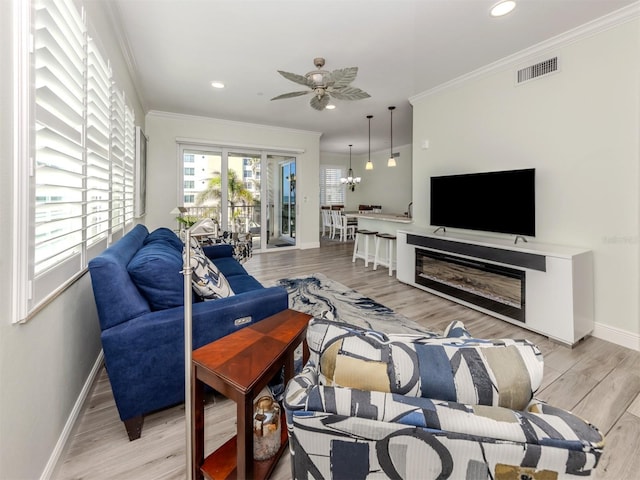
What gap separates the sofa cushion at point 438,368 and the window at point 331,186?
9643 mm

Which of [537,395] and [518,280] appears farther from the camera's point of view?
[518,280]

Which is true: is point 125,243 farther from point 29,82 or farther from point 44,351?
point 29,82

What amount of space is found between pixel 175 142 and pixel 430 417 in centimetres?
618

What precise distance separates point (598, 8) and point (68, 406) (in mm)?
4648

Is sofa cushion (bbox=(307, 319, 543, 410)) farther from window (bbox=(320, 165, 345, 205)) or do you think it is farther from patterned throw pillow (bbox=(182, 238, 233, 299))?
window (bbox=(320, 165, 345, 205))

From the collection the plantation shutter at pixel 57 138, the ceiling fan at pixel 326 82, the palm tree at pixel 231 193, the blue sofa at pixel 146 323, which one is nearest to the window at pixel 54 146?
the plantation shutter at pixel 57 138

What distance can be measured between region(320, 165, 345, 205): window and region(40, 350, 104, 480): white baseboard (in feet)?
28.8

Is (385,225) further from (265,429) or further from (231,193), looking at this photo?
(265,429)

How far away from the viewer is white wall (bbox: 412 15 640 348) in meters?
2.43

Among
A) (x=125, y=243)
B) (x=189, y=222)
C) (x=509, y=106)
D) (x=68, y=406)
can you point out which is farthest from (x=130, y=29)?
(x=509, y=106)

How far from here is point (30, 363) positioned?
3.61ft

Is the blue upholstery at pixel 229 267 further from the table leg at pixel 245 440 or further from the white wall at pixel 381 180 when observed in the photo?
the white wall at pixel 381 180

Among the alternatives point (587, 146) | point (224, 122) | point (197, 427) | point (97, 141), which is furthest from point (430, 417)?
point (224, 122)

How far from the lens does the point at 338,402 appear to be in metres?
0.63
